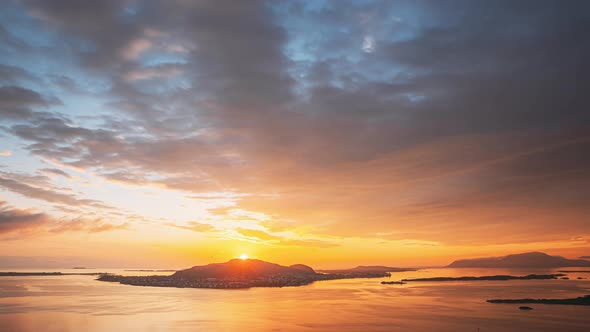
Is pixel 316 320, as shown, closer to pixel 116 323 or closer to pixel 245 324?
pixel 245 324

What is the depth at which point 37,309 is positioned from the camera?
2482 inches

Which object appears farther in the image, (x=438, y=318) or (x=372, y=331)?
(x=438, y=318)

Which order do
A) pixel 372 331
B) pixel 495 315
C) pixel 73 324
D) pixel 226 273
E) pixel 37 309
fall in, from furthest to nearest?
1. pixel 226 273
2. pixel 37 309
3. pixel 495 315
4. pixel 73 324
5. pixel 372 331

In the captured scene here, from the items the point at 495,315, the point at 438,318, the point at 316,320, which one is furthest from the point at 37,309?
the point at 495,315

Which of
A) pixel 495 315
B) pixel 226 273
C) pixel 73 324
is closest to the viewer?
pixel 73 324

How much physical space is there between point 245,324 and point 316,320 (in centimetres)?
911

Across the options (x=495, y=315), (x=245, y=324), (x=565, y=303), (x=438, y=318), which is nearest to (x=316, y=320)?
(x=245, y=324)

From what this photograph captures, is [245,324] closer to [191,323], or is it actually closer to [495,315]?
[191,323]

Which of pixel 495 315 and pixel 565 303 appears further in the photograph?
pixel 565 303

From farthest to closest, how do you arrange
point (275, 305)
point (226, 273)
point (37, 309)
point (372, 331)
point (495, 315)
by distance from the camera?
point (226, 273)
point (275, 305)
point (37, 309)
point (495, 315)
point (372, 331)

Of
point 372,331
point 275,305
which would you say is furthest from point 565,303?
point 275,305

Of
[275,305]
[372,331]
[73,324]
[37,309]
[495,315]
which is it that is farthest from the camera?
[275,305]

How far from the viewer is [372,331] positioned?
43.5 metres

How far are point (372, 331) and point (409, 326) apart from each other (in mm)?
5515
